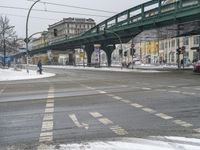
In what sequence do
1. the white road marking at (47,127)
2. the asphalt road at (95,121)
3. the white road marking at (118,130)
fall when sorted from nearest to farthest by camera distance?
the white road marking at (47,127)
the asphalt road at (95,121)
the white road marking at (118,130)

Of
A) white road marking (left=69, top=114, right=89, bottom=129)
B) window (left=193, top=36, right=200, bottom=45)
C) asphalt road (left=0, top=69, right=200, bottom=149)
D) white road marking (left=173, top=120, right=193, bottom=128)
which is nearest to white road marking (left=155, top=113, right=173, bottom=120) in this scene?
asphalt road (left=0, top=69, right=200, bottom=149)

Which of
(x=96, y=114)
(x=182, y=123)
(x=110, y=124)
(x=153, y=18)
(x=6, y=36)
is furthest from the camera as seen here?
(x=6, y=36)

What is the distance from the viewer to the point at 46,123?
11086mm

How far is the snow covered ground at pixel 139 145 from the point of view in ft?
24.6

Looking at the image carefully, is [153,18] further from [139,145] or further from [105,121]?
[139,145]

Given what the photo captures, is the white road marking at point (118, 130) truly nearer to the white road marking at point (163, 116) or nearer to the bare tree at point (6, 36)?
the white road marking at point (163, 116)

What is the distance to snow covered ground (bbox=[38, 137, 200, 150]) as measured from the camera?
24.6 feet

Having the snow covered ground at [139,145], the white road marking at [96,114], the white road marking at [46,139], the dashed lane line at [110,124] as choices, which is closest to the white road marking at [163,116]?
the dashed lane line at [110,124]

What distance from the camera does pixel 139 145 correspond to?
768cm

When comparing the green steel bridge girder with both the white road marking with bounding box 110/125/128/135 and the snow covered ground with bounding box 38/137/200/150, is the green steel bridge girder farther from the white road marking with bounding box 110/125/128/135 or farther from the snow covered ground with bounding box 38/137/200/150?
the snow covered ground with bounding box 38/137/200/150

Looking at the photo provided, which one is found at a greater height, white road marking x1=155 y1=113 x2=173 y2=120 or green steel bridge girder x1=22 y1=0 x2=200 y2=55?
green steel bridge girder x1=22 y1=0 x2=200 y2=55

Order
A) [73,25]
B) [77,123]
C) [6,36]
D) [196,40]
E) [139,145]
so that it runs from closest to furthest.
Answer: [139,145], [77,123], [6,36], [196,40], [73,25]

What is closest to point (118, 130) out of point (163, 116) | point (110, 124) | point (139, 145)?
point (110, 124)

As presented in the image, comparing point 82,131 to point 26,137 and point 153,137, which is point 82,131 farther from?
point 153,137
